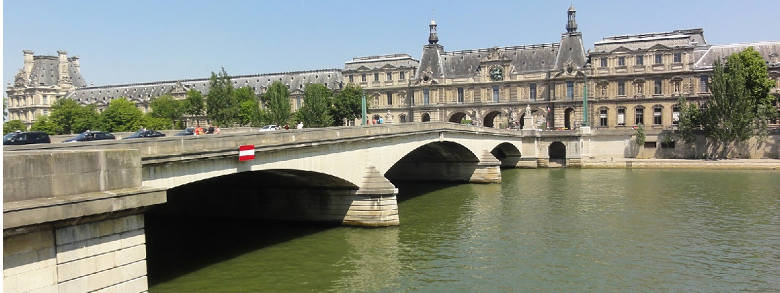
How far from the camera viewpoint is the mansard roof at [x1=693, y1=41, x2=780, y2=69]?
85.2 m

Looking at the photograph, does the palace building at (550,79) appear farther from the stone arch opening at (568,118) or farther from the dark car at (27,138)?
the dark car at (27,138)

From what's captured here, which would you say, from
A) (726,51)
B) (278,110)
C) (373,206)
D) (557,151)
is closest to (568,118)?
(557,151)

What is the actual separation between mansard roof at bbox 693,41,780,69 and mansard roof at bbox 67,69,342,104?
63.2 m

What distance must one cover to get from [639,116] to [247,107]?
2535 inches

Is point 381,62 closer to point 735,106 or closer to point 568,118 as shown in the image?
point 568,118

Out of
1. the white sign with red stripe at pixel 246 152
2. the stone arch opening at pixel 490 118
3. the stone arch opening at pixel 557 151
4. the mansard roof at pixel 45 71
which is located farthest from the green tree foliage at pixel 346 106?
the mansard roof at pixel 45 71

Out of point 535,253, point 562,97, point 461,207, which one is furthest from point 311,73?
point 535,253

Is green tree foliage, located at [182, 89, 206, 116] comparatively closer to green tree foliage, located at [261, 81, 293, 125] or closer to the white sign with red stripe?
green tree foliage, located at [261, 81, 293, 125]

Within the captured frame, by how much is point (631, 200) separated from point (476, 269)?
23073mm

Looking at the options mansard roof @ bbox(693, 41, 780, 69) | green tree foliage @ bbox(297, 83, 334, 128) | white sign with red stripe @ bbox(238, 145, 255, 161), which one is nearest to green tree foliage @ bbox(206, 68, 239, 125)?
green tree foliage @ bbox(297, 83, 334, 128)

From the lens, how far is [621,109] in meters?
94.9

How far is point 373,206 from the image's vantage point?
31.6m

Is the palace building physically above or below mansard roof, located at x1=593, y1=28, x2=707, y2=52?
below

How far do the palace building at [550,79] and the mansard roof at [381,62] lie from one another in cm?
19
